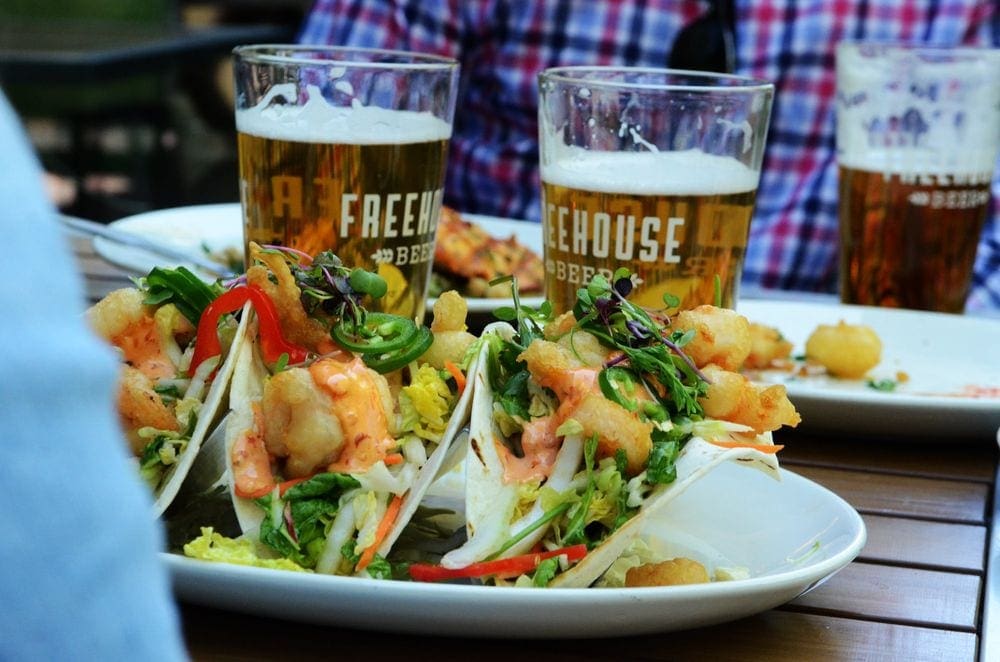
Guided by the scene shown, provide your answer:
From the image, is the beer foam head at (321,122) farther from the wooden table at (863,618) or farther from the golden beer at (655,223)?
the wooden table at (863,618)

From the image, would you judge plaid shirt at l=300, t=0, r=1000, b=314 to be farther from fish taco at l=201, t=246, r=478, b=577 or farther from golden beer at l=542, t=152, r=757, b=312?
fish taco at l=201, t=246, r=478, b=577

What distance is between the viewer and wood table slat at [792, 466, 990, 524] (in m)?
1.19

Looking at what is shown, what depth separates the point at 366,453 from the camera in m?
0.89

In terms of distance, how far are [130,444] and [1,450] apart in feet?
1.74

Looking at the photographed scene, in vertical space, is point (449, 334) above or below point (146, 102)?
above

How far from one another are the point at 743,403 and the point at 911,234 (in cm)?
106

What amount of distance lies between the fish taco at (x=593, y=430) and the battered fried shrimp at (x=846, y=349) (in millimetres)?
631

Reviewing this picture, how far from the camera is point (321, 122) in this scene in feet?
4.51

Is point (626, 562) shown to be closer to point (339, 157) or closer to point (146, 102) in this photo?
point (339, 157)

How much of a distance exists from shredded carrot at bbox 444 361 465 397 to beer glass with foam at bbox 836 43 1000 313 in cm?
113

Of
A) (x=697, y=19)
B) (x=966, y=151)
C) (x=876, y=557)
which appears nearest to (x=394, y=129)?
(x=876, y=557)

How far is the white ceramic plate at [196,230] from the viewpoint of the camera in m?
1.86

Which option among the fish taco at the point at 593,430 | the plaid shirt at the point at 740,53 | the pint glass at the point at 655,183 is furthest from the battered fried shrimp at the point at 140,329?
the plaid shirt at the point at 740,53

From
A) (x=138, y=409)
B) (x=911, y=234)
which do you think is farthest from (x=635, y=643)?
(x=911, y=234)
